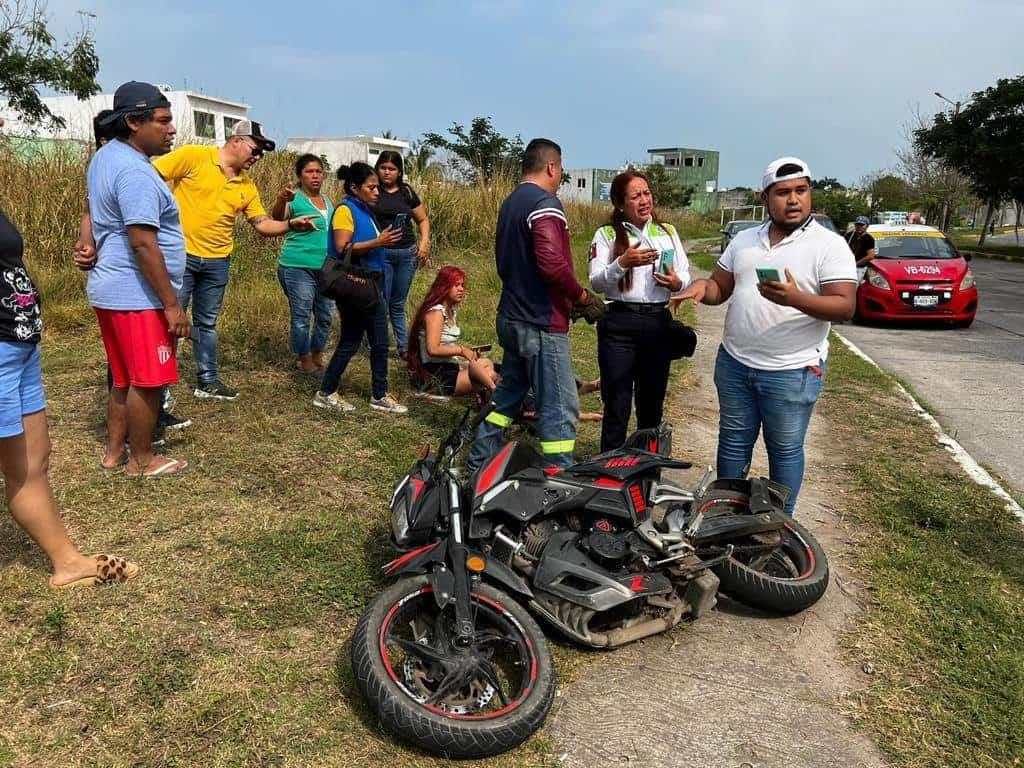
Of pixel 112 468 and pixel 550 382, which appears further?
pixel 112 468

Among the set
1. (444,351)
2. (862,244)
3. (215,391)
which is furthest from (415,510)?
(862,244)

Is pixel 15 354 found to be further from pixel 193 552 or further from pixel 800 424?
pixel 800 424

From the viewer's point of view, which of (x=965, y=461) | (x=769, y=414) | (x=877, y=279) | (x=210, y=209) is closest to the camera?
(x=769, y=414)

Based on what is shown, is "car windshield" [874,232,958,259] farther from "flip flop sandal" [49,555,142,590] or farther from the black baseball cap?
"flip flop sandal" [49,555,142,590]

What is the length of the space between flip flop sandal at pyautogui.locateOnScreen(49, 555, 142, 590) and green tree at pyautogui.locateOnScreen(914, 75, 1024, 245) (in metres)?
32.9

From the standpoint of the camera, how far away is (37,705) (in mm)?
2541

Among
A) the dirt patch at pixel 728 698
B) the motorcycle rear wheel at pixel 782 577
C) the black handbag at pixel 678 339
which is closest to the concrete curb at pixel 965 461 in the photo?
the dirt patch at pixel 728 698

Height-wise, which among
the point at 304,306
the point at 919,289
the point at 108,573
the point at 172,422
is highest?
the point at 304,306

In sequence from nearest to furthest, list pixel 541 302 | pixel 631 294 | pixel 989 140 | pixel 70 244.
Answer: pixel 541 302 → pixel 631 294 → pixel 70 244 → pixel 989 140

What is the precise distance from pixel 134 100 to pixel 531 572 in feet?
9.73

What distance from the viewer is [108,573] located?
3.24 m

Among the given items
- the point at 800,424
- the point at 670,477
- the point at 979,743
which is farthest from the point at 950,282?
the point at 979,743

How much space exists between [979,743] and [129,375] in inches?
159

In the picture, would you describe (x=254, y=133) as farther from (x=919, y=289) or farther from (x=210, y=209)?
(x=919, y=289)
